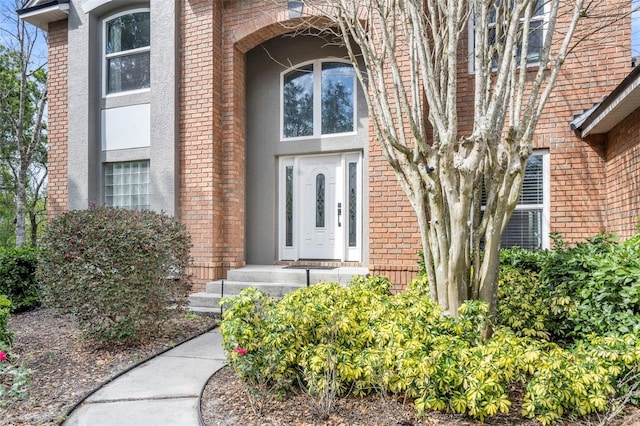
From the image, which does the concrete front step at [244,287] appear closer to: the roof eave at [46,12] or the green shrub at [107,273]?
the green shrub at [107,273]

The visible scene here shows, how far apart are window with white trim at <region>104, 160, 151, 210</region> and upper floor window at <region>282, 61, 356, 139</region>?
2.93 m

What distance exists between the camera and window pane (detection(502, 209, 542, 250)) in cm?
658

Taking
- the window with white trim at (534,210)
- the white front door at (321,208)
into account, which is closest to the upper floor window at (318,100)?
the white front door at (321,208)

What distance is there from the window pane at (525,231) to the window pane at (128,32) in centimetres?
755

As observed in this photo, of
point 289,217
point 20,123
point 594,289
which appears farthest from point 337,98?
point 20,123

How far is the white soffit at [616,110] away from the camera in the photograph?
4508mm

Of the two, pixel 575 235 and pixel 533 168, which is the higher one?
pixel 533 168

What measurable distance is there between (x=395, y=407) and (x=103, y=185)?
298 inches

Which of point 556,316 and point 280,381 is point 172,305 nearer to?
point 280,381

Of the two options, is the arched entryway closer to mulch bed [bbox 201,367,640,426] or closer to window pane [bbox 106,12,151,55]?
window pane [bbox 106,12,151,55]

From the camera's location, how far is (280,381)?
11.1 ft

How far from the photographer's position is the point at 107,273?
4863mm

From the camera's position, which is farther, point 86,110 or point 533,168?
point 86,110

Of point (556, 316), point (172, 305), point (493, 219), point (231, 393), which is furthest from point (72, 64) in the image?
point (556, 316)
